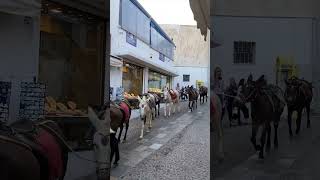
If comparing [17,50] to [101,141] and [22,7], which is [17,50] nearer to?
[22,7]

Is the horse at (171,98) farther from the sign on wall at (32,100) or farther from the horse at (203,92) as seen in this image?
the sign on wall at (32,100)

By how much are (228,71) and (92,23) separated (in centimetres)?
87

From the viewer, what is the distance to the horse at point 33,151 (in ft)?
6.05

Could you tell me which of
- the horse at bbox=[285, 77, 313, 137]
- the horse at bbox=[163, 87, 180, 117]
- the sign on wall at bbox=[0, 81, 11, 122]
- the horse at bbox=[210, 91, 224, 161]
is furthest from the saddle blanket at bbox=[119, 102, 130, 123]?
the sign on wall at bbox=[0, 81, 11, 122]

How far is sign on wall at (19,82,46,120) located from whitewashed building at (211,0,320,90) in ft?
4.40

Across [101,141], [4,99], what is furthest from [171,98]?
[4,99]

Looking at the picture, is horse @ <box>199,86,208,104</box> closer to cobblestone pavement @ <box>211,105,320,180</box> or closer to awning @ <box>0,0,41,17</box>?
cobblestone pavement @ <box>211,105,320,180</box>

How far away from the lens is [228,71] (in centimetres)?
177

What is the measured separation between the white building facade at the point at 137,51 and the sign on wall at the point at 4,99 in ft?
4.74

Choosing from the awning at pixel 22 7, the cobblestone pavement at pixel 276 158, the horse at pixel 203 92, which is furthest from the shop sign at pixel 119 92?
the awning at pixel 22 7

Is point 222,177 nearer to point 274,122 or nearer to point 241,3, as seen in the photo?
point 274,122

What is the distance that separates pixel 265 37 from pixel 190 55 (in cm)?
31

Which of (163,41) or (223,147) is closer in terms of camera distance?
(223,147)

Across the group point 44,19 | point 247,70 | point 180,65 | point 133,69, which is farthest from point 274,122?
point 44,19
